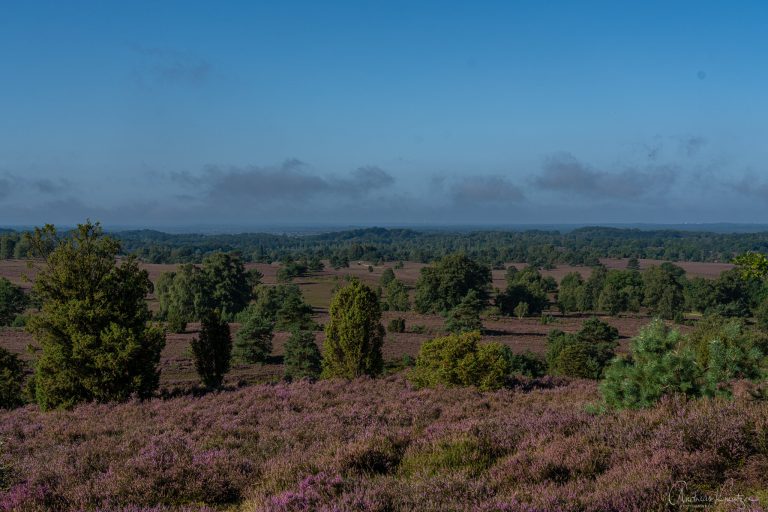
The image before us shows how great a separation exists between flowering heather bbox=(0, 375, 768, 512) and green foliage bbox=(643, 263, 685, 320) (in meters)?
99.8

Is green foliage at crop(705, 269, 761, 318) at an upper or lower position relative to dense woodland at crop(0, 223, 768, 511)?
lower

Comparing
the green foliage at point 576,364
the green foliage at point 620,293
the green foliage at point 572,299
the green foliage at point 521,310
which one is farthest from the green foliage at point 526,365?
the green foliage at point 620,293

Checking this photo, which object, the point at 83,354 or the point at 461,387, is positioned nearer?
the point at 83,354

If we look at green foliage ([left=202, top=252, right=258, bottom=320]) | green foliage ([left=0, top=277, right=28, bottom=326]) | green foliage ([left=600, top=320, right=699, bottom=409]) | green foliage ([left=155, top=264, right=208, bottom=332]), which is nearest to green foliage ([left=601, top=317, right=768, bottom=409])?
green foliage ([left=600, top=320, right=699, bottom=409])

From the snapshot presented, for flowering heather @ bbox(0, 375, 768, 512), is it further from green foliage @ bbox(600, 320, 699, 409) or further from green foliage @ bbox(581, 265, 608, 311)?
green foliage @ bbox(581, 265, 608, 311)

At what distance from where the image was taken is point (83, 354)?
17.5 meters

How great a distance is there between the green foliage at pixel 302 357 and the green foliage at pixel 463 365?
17426 millimetres

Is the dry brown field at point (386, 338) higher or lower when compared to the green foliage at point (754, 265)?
lower

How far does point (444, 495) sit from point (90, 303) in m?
16.2

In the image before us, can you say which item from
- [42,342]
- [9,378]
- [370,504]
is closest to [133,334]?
[42,342]

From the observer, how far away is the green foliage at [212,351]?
25625 mm

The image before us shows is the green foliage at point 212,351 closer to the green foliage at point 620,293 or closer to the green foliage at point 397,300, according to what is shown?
the green foliage at point 397,300

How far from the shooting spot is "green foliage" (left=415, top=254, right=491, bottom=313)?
95312 millimetres

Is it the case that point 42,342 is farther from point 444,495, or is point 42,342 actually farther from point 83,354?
point 444,495
